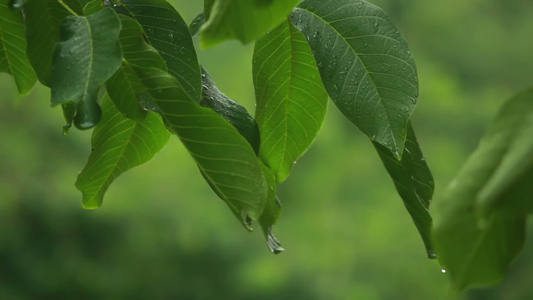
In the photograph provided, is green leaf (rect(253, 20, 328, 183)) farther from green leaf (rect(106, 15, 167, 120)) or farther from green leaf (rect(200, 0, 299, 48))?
green leaf (rect(200, 0, 299, 48))

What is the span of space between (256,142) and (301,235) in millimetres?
4867

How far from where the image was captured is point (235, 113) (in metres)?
0.57

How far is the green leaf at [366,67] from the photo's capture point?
549 mm

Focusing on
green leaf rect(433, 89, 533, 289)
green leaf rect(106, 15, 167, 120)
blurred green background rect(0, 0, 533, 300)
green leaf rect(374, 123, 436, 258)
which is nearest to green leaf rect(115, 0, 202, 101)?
green leaf rect(106, 15, 167, 120)

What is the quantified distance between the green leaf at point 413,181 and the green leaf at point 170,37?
0.13 metres

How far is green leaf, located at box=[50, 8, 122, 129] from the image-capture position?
1.40 feet

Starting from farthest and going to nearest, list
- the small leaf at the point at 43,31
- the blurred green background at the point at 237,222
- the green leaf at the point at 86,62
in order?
the blurred green background at the point at 237,222, the small leaf at the point at 43,31, the green leaf at the point at 86,62

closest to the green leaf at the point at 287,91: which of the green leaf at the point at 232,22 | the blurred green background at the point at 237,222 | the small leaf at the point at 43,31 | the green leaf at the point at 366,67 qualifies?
the green leaf at the point at 366,67

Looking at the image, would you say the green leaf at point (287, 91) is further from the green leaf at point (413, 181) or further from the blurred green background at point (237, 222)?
the blurred green background at point (237, 222)

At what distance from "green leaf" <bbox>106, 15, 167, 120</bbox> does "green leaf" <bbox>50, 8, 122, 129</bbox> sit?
0.03m

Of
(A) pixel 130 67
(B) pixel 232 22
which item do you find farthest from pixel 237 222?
(B) pixel 232 22

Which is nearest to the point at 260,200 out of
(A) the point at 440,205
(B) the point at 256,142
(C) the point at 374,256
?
(B) the point at 256,142

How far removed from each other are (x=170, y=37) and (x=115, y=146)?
0.34 ft

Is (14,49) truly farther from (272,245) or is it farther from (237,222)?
(237,222)
